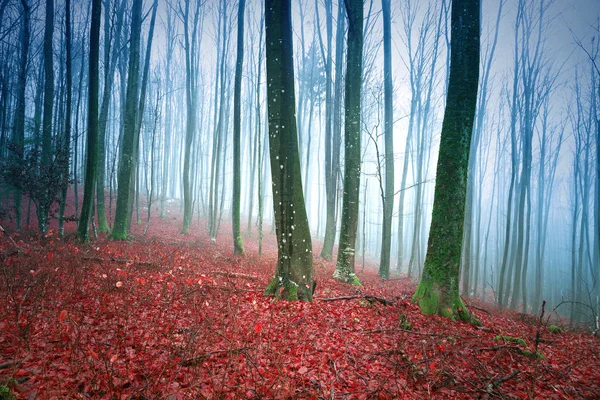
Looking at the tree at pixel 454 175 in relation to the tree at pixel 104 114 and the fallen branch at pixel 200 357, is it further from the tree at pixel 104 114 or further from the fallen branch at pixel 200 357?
the tree at pixel 104 114

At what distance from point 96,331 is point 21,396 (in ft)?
4.71

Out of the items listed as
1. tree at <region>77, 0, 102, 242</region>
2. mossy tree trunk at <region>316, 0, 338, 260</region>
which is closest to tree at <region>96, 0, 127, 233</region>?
tree at <region>77, 0, 102, 242</region>

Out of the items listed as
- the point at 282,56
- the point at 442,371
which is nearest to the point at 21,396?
the point at 442,371

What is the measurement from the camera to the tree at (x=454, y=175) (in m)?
5.19

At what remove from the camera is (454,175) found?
5.28 meters

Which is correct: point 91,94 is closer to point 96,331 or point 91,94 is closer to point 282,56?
point 282,56

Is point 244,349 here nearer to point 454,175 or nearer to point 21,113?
point 454,175

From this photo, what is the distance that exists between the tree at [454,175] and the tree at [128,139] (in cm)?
1210

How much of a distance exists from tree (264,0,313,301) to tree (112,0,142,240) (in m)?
9.39

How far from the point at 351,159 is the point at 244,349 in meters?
6.64

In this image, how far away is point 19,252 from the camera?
20.8ft

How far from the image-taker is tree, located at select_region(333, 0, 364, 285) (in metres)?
8.06

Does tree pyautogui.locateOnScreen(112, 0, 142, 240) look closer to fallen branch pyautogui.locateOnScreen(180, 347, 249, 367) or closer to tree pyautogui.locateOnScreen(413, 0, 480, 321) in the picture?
fallen branch pyautogui.locateOnScreen(180, 347, 249, 367)

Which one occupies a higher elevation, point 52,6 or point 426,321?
point 52,6
